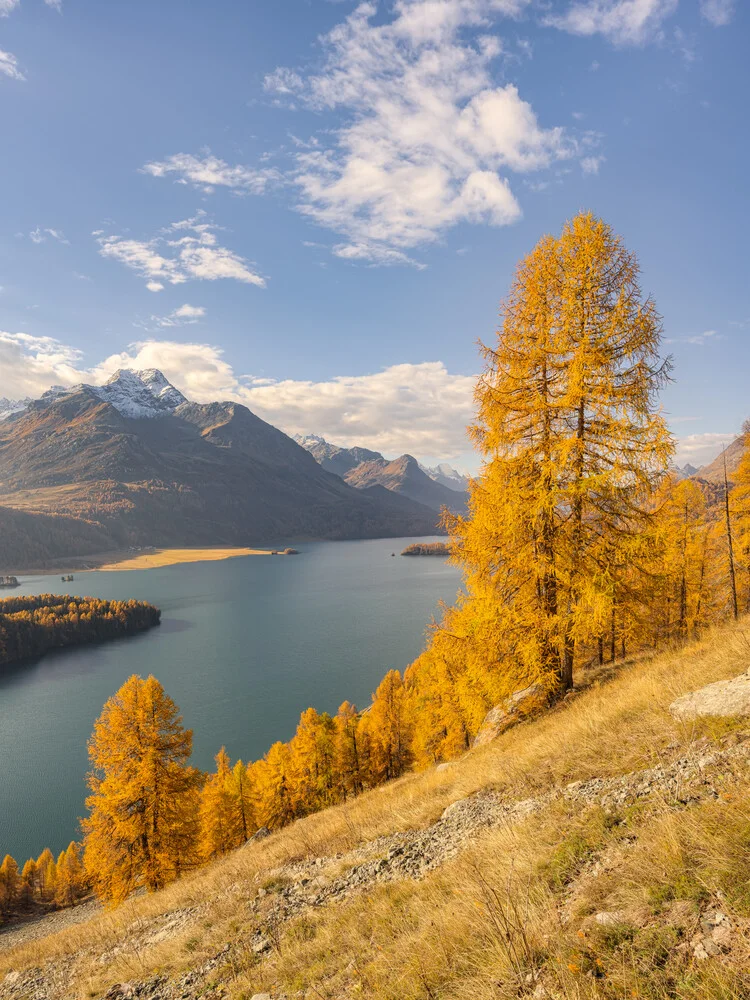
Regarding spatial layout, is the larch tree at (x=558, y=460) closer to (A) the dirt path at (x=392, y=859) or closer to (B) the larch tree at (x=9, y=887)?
(A) the dirt path at (x=392, y=859)

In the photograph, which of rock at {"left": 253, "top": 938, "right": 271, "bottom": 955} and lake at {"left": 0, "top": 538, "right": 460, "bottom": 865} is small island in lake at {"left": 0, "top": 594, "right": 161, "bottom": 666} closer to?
lake at {"left": 0, "top": 538, "right": 460, "bottom": 865}

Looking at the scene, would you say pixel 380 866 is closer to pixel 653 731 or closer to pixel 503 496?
pixel 653 731

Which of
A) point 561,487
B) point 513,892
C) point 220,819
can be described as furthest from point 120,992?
point 220,819

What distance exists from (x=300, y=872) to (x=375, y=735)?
35.4 meters

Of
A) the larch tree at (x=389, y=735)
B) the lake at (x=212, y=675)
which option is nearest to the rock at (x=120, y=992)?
the larch tree at (x=389, y=735)

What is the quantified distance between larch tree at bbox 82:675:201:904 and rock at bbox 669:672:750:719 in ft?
71.6

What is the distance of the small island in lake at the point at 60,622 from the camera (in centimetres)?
9562

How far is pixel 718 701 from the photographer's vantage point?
266 inches

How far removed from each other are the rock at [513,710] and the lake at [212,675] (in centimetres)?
3946

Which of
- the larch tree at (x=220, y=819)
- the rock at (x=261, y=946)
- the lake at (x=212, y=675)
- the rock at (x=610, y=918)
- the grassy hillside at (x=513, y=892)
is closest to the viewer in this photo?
the grassy hillside at (x=513, y=892)

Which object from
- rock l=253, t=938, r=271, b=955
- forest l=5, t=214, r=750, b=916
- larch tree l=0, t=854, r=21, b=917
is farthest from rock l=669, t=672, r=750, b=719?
larch tree l=0, t=854, r=21, b=917

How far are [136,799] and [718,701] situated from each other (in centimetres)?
2425

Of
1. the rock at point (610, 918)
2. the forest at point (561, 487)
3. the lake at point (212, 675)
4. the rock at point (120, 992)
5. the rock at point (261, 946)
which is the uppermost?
the forest at point (561, 487)

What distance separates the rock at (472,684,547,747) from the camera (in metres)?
13.0
